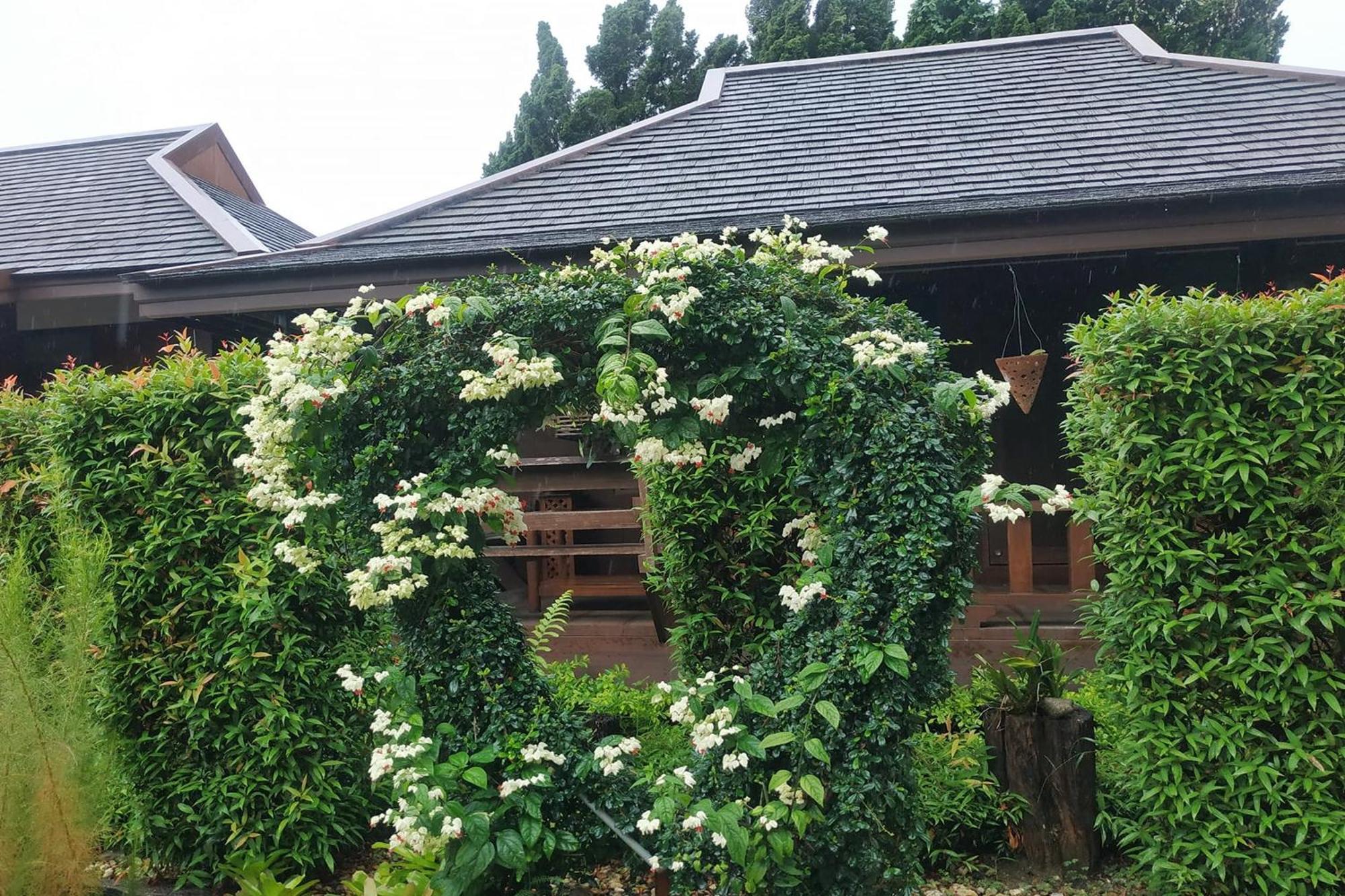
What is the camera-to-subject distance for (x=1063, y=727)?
3227 millimetres

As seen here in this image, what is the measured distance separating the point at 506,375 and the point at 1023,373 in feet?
10.4

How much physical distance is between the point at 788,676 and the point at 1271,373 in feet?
6.25

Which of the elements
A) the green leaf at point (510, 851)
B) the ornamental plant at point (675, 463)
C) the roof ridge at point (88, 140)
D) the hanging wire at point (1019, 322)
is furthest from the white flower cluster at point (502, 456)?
the roof ridge at point (88, 140)

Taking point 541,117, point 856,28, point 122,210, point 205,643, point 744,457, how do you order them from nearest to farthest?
1. point 744,457
2. point 205,643
3. point 122,210
4. point 856,28
5. point 541,117

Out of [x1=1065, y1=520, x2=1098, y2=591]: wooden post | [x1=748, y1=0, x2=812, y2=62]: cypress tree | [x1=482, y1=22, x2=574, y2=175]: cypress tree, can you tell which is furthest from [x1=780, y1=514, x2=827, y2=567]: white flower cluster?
[x1=482, y1=22, x2=574, y2=175]: cypress tree

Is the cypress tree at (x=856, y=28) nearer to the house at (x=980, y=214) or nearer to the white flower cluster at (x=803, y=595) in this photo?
the house at (x=980, y=214)

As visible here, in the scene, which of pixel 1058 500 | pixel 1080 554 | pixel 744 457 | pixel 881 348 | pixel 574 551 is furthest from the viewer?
pixel 574 551

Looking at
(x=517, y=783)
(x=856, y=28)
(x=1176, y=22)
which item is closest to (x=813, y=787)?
Answer: (x=517, y=783)

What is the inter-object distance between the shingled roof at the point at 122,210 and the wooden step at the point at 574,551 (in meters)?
3.32

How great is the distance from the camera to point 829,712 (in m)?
2.24

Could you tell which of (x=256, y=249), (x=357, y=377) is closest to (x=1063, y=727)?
(x=357, y=377)

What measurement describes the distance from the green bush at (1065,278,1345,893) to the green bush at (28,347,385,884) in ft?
9.95

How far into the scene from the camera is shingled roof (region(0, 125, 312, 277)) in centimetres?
671

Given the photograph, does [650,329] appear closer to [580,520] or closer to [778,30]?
[580,520]
